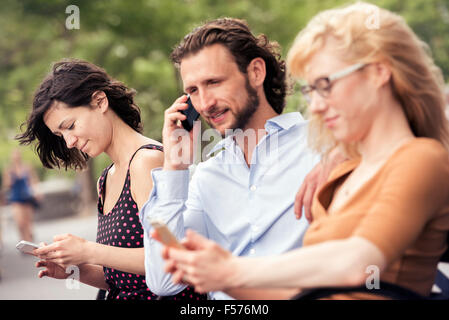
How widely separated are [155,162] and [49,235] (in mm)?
12464

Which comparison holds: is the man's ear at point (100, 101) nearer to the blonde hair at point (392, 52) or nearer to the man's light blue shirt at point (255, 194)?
the man's light blue shirt at point (255, 194)

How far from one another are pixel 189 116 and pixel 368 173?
3.22 feet

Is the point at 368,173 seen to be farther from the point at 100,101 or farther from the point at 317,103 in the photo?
the point at 100,101

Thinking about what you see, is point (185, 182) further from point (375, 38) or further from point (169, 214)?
point (375, 38)

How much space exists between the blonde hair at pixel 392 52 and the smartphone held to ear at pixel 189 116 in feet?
2.62

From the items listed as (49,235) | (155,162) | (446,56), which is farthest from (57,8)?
(155,162)

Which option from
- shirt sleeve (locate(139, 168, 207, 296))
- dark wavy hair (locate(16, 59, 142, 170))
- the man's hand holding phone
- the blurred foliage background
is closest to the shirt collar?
the man's hand holding phone

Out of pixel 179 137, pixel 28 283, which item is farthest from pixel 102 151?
pixel 28 283

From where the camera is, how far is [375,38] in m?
1.62

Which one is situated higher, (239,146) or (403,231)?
(239,146)

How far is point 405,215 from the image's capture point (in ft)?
4.79

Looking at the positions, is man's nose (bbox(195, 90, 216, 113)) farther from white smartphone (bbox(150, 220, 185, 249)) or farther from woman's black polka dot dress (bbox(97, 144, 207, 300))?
white smartphone (bbox(150, 220, 185, 249))

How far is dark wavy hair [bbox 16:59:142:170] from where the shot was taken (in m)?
2.85

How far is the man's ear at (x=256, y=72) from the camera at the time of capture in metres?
2.70
